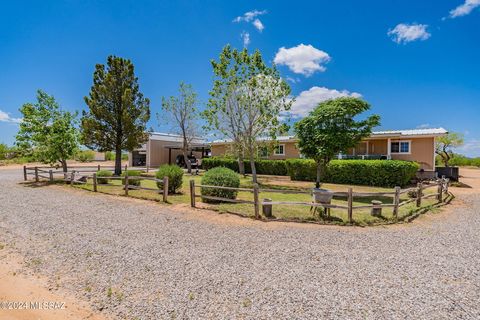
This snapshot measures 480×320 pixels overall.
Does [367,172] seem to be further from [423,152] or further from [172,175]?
[172,175]

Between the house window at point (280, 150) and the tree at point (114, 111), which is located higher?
the tree at point (114, 111)

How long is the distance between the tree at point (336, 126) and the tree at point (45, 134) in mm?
15308

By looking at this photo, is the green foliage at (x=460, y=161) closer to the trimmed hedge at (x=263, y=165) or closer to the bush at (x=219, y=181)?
the trimmed hedge at (x=263, y=165)

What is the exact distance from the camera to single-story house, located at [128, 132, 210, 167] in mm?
33562

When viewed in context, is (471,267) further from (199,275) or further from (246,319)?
(199,275)

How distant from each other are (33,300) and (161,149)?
108 ft

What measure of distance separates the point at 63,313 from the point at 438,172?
23.2 metres

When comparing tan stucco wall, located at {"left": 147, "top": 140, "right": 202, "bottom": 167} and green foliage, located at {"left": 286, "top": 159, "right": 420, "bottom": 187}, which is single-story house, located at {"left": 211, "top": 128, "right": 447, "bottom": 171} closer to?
green foliage, located at {"left": 286, "top": 159, "right": 420, "bottom": 187}

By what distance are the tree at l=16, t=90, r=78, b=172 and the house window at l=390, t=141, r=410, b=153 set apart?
22611 mm

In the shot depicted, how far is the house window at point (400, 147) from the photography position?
727 inches

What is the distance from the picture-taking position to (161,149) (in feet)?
116

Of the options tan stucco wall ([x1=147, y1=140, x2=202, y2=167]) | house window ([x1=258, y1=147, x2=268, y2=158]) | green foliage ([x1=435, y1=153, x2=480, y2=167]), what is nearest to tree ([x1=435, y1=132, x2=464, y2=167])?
green foliage ([x1=435, y1=153, x2=480, y2=167])

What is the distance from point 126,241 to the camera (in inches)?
233

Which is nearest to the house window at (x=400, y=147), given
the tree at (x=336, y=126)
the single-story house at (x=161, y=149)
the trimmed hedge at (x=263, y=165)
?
the trimmed hedge at (x=263, y=165)
